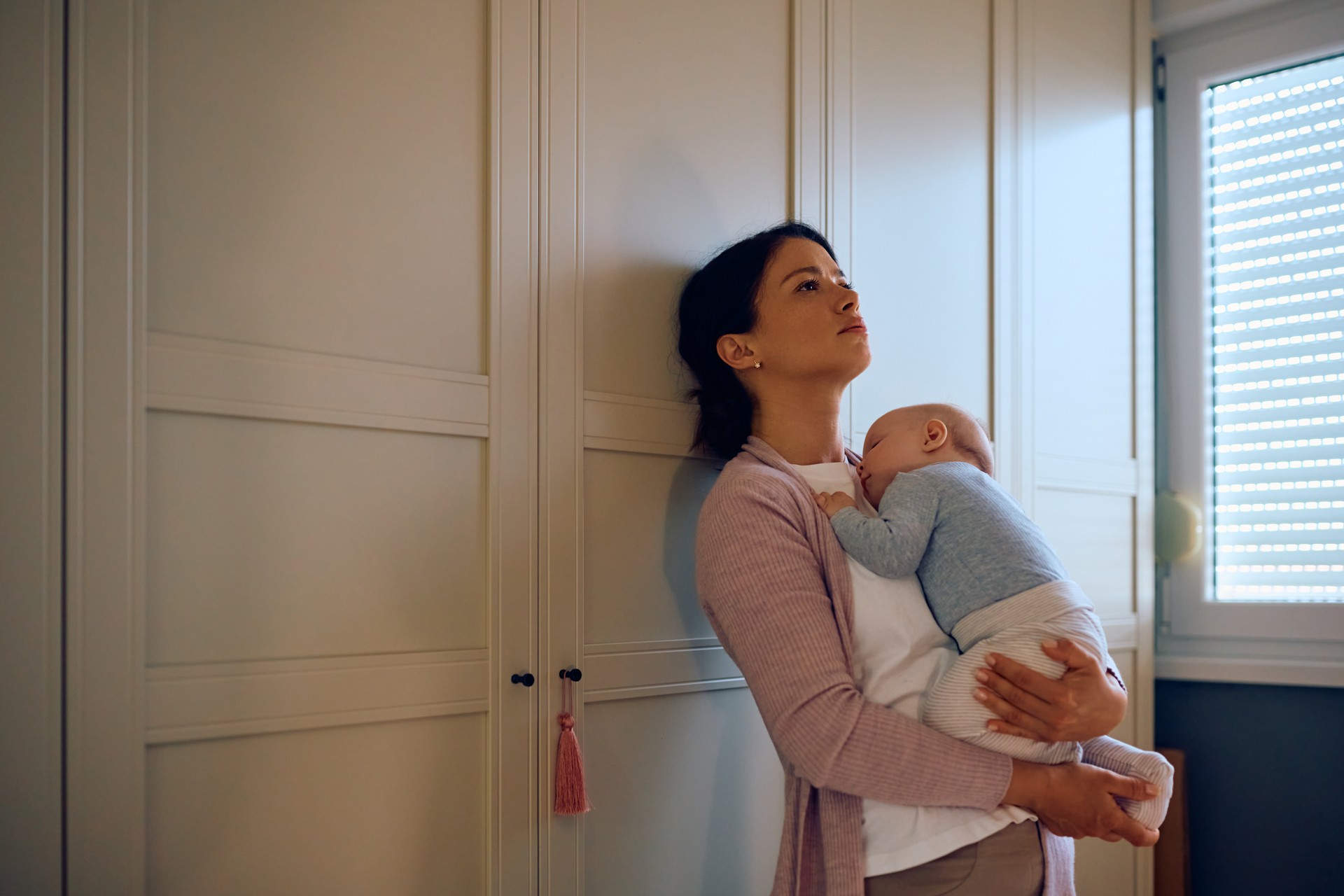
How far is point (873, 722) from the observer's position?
1242mm

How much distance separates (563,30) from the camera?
1501 millimetres

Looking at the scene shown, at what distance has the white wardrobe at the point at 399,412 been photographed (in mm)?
1044

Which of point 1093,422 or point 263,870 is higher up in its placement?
point 1093,422

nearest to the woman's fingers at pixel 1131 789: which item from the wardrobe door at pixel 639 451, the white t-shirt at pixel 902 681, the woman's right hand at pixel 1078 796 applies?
the woman's right hand at pixel 1078 796

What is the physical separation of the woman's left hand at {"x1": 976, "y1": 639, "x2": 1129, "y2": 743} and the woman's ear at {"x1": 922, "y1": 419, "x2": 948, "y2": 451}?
1.14ft

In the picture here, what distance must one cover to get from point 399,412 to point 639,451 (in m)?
0.42

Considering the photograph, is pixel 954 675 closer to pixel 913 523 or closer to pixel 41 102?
pixel 913 523

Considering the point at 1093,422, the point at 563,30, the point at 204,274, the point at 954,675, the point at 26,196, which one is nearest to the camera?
the point at 26,196

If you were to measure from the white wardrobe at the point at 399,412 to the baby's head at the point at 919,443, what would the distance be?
0.98ft

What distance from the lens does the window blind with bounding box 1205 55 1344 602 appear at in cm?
259

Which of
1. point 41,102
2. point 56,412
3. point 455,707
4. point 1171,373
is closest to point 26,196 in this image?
point 41,102

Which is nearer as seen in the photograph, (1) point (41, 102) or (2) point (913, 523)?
(1) point (41, 102)

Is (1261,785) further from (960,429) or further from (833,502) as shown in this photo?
(833,502)

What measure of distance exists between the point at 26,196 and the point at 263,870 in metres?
0.76
